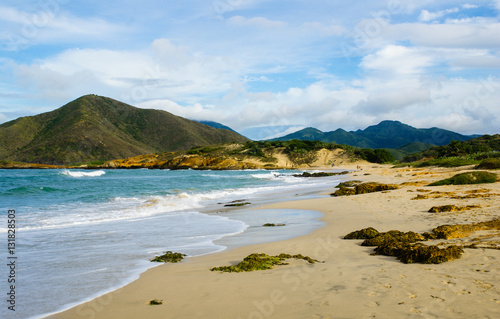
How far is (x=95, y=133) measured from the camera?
137750 mm

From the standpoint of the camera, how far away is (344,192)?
756 inches

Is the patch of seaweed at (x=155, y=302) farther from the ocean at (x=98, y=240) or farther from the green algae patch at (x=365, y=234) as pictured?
the green algae patch at (x=365, y=234)

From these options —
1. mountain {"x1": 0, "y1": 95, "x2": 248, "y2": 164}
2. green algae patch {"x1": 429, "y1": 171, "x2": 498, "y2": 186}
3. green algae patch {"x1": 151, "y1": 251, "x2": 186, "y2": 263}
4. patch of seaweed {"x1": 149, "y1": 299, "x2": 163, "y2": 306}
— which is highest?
mountain {"x1": 0, "y1": 95, "x2": 248, "y2": 164}

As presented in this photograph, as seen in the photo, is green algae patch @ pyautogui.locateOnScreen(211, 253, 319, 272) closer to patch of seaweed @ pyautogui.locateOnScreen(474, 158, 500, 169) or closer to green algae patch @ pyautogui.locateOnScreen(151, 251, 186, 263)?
green algae patch @ pyautogui.locateOnScreen(151, 251, 186, 263)

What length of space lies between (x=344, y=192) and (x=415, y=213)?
331 inches

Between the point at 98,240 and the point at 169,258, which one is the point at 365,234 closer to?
the point at 169,258

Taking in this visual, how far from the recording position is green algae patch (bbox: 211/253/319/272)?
19.9 feet

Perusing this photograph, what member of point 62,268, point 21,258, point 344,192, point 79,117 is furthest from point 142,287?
point 79,117

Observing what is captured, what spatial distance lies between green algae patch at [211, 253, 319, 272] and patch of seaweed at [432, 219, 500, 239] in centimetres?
312

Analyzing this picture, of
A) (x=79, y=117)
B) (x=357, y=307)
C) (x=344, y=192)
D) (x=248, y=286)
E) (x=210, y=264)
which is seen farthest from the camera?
(x=79, y=117)

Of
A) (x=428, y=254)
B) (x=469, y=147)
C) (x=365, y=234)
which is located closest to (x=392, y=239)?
(x=365, y=234)

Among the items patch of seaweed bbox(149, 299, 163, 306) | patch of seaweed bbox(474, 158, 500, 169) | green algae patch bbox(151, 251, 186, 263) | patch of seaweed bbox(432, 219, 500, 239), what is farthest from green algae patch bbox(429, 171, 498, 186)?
patch of seaweed bbox(149, 299, 163, 306)

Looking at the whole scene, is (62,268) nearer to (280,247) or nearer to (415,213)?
(280,247)

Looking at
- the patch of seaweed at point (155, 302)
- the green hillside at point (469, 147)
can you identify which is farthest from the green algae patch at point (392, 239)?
the green hillside at point (469, 147)
